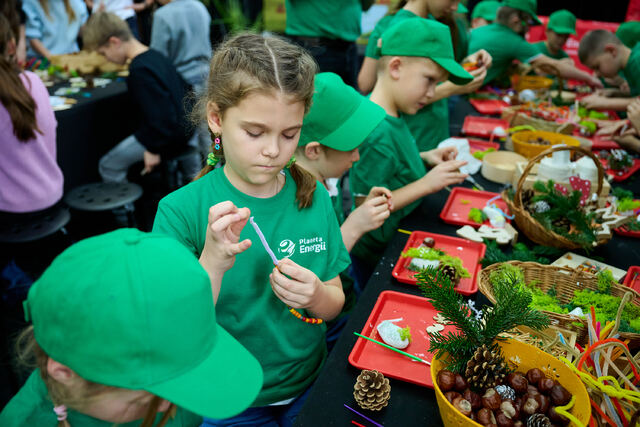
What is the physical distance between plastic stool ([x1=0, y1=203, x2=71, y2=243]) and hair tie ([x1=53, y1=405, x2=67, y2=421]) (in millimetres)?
1961

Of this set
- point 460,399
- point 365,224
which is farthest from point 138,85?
point 460,399

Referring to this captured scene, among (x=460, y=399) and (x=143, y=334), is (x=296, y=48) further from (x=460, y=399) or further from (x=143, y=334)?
(x=460, y=399)

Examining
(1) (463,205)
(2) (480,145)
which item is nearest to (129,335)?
(1) (463,205)

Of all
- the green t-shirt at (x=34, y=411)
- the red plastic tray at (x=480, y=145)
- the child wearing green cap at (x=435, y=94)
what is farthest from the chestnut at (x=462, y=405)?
the red plastic tray at (x=480, y=145)

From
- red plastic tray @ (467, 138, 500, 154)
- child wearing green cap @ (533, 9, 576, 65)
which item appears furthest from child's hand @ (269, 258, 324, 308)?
child wearing green cap @ (533, 9, 576, 65)

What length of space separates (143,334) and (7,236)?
7.47 feet

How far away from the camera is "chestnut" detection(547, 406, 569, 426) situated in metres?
0.94

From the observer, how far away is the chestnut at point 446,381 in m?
0.99

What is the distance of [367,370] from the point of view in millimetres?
1150

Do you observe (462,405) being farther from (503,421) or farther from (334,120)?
(334,120)

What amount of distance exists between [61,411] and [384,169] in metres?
1.50

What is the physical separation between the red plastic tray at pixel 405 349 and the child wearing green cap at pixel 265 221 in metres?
0.14

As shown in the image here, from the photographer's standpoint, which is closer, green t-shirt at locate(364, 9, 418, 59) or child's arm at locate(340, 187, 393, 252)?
child's arm at locate(340, 187, 393, 252)

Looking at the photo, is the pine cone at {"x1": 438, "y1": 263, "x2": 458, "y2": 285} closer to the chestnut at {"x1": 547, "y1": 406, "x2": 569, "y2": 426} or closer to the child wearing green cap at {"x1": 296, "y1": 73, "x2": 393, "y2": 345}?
the child wearing green cap at {"x1": 296, "y1": 73, "x2": 393, "y2": 345}
